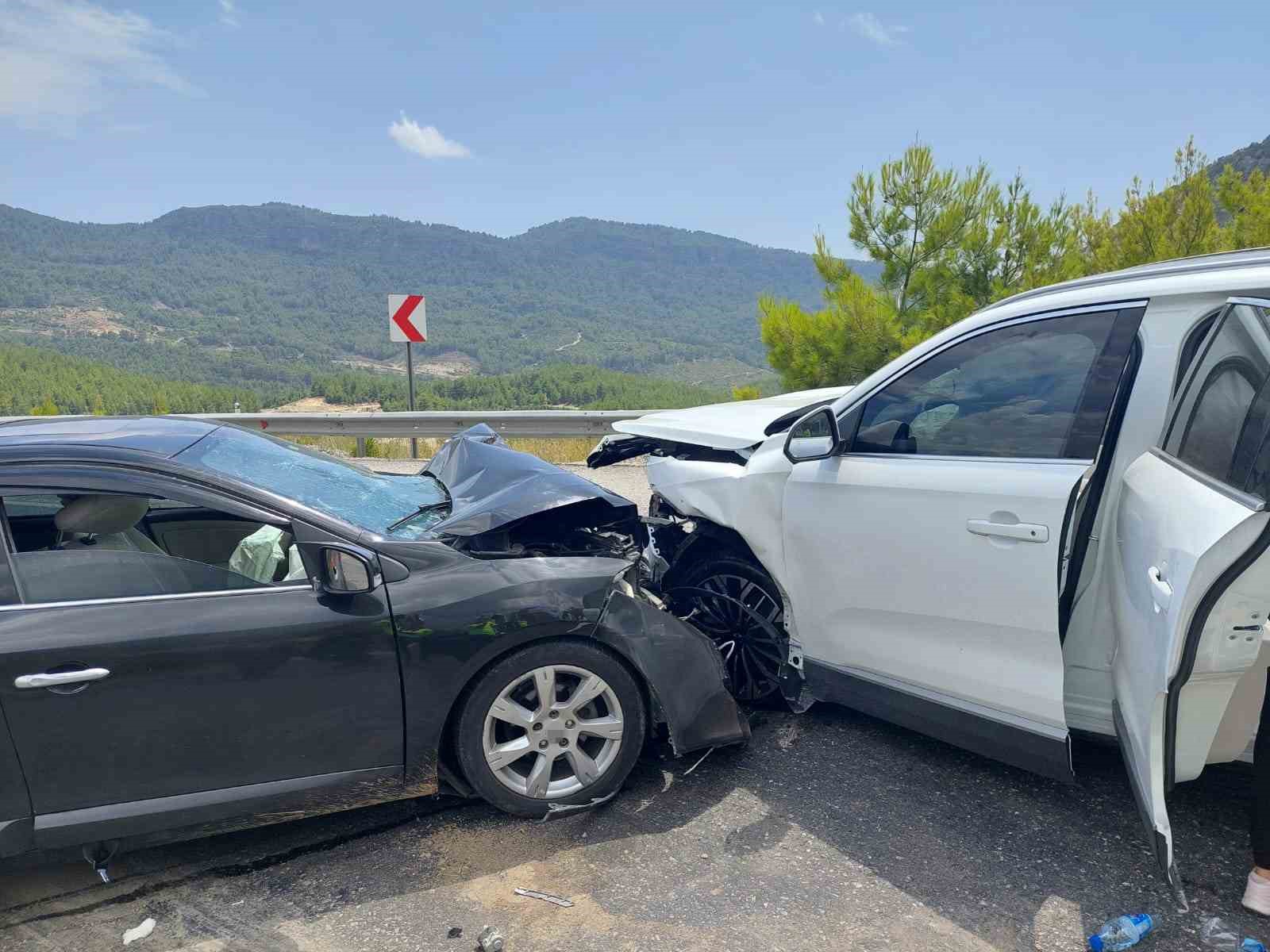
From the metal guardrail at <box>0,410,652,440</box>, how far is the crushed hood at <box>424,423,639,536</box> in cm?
730

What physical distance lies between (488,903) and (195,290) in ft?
569

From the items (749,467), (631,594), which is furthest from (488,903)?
→ (749,467)

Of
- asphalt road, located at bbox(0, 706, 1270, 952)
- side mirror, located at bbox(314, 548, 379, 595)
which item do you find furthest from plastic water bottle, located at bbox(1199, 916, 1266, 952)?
side mirror, located at bbox(314, 548, 379, 595)

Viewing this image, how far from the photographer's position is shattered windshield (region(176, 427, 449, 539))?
3.06 metres

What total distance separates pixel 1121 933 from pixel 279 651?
2.68 m

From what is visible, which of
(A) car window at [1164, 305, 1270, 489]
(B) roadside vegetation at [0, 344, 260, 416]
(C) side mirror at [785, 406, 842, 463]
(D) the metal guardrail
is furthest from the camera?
(B) roadside vegetation at [0, 344, 260, 416]

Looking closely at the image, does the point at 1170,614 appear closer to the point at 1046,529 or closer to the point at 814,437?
the point at 1046,529

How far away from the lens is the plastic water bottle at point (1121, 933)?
2479 mm

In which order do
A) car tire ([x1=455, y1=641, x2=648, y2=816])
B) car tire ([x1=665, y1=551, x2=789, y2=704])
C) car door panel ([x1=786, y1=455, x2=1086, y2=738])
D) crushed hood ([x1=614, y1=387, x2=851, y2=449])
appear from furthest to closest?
crushed hood ([x1=614, y1=387, x2=851, y2=449]) < car tire ([x1=665, y1=551, x2=789, y2=704]) < car tire ([x1=455, y1=641, x2=648, y2=816]) < car door panel ([x1=786, y1=455, x2=1086, y2=738])

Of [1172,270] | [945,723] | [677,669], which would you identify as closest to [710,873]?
[677,669]

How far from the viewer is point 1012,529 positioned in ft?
9.32

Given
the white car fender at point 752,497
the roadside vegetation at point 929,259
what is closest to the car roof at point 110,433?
the white car fender at point 752,497

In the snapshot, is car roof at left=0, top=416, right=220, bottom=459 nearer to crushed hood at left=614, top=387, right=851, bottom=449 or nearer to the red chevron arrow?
crushed hood at left=614, top=387, right=851, bottom=449

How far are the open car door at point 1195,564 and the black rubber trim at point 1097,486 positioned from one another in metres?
0.10
